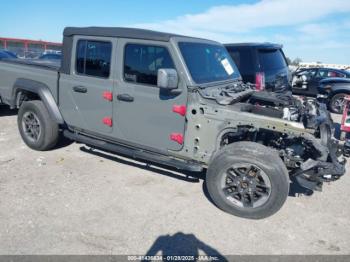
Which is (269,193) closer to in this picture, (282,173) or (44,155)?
(282,173)

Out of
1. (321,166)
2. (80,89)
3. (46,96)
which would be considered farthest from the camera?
(46,96)

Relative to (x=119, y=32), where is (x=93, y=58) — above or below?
below

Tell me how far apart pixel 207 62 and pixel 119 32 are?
1.26 metres

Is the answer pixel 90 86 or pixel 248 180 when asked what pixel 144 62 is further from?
pixel 248 180

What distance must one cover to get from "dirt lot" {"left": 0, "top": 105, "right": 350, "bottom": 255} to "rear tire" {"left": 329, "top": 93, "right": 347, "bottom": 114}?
6.70 m

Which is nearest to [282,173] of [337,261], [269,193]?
[269,193]

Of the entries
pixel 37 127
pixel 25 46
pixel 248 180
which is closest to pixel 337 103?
pixel 248 180

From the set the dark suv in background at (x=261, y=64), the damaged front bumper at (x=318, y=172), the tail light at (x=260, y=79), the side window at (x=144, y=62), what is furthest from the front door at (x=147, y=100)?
the dark suv in background at (x=261, y=64)

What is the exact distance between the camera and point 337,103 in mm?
10656

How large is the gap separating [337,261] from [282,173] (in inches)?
37.8

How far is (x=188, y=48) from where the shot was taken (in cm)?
405

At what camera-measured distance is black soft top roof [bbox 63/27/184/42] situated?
3.94m

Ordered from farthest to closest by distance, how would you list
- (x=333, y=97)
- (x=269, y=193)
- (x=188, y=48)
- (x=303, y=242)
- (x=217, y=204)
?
(x=333, y=97)
(x=188, y=48)
(x=217, y=204)
(x=269, y=193)
(x=303, y=242)

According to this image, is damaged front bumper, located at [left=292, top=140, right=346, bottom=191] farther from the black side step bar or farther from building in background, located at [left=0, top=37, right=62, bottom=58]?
building in background, located at [left=0, top=37, right=62, bottom=58]
